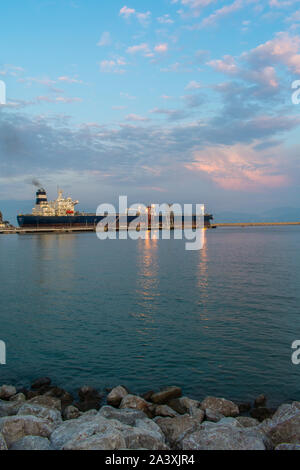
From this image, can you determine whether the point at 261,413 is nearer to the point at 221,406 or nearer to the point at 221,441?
the point at 221,406

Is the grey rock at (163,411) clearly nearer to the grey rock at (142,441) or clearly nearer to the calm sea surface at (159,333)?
the calm sea surface at (159,333)

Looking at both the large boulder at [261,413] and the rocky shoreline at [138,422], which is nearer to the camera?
the rocky shoreline at [138,422]

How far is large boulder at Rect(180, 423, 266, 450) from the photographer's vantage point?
274 inches

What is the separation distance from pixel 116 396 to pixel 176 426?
2.68 metres

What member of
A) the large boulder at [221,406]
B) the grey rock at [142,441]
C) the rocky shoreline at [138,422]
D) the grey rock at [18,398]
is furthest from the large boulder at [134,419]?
the grey rock at [18,398]

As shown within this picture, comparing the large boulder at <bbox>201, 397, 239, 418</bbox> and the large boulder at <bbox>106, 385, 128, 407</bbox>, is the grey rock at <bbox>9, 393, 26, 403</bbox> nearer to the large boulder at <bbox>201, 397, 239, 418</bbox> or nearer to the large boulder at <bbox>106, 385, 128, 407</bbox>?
the large boulder at <bbox>106, 385, 128, 407</bbox>

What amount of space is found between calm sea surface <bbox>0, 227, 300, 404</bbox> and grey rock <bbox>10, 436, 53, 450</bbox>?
4222 millimetres

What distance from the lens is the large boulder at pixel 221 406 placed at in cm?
948

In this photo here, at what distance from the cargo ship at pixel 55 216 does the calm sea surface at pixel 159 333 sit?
347 feet

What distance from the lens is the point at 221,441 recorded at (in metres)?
7.02

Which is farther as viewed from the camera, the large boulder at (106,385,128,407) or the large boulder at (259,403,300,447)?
the large boulder at (106,385,128,407)

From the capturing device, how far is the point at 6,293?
27.4 m

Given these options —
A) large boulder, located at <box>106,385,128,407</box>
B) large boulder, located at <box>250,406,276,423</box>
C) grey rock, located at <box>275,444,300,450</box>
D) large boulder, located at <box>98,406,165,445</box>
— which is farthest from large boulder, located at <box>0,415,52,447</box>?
large boulder, located at <box>250,406,276,423</box>
